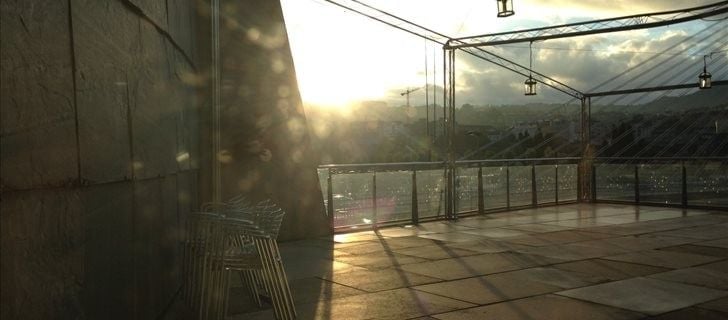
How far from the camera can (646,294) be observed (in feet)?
17.8

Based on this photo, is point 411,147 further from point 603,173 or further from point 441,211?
point 603,173

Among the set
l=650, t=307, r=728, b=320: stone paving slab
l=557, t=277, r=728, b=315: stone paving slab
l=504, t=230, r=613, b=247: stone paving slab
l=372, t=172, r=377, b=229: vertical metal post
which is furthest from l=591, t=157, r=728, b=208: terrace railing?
l=650, t=307, r=728, b=320: stone paving slab

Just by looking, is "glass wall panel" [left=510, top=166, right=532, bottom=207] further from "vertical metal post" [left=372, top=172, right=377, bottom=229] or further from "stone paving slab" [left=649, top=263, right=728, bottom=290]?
"stone paving slab" [left=649, top=263, right=728, bottom=290]

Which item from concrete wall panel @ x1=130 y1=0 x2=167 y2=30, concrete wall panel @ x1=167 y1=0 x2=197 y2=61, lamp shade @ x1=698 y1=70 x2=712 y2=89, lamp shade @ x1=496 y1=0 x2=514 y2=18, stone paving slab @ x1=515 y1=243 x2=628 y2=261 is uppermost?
lamp shade @ x1=496 y1=0 x2=514 y2=18

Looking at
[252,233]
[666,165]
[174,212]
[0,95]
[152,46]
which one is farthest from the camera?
[666,165]

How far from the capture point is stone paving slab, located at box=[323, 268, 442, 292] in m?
5.85

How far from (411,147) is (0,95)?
1141cm

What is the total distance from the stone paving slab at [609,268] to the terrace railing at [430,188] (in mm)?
4111

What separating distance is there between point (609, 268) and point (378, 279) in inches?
100.0

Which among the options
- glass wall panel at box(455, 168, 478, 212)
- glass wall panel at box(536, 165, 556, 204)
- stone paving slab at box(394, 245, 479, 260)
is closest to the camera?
stone paving slab at box(394, 245, 479, 260)

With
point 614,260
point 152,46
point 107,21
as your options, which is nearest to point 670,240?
point 614,260

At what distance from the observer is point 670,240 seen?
→ 8797mm

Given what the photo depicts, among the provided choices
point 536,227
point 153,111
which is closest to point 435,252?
point 536,227

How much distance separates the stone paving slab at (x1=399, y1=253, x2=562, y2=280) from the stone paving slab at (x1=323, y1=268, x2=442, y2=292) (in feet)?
0.64
